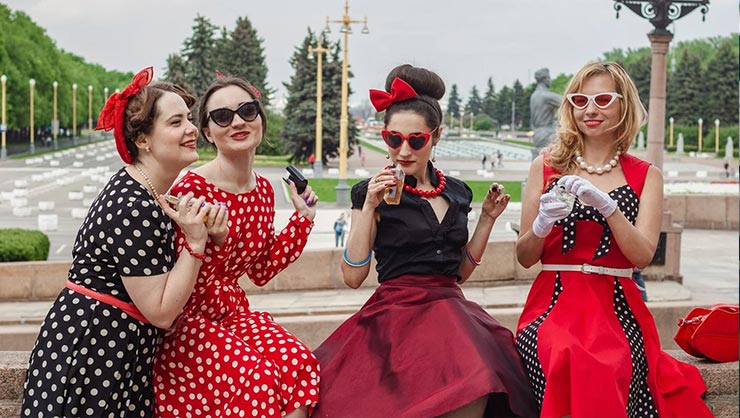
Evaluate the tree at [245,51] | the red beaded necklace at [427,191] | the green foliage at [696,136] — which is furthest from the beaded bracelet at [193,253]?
the green foliage at [696,136]

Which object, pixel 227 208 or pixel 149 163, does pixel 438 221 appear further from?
pixel 149 163

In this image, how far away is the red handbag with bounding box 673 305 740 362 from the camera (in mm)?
4230

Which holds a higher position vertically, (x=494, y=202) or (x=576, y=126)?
(x=576, y=126)

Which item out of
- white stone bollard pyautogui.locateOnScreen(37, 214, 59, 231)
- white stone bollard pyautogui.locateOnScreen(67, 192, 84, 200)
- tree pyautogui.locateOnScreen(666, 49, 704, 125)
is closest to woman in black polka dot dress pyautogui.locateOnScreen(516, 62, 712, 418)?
white stone bollard pyautogui.locateOnScreen(37, 214, 59, 231)

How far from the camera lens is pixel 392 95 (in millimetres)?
4191

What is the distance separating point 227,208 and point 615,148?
175 cm

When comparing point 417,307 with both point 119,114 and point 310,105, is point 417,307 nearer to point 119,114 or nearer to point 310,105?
point 119,114

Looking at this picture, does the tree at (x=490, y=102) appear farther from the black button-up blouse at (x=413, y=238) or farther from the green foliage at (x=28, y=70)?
the black button-up blouse at (x=413, y=238)

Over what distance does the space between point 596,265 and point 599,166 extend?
47cm

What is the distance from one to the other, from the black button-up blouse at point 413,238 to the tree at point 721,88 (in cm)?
8385

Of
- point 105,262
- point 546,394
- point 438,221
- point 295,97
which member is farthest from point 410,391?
point 295,97

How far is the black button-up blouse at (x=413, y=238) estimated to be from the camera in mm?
4113

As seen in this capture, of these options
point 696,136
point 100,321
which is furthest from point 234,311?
point 696,136

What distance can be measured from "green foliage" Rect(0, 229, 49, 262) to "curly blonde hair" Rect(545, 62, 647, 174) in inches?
460
